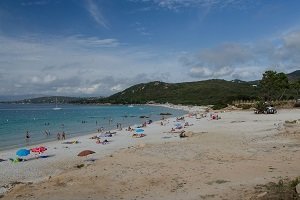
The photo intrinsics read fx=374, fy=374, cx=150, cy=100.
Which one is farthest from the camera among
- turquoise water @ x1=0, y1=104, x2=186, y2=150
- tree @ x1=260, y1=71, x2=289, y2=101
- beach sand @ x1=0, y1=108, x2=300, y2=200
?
tree @ x1=260, y1=71, x2=289, y2=101

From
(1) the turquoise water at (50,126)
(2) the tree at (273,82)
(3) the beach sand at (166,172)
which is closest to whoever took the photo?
(3) the beach sand at (166,172)

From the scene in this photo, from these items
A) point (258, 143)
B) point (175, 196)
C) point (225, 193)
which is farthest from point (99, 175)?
point (258, 143)

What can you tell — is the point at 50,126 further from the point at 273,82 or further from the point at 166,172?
the point at 166,172

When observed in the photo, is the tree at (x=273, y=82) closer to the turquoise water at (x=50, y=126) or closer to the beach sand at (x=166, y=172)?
the turquoise water at (x=50, y=126)

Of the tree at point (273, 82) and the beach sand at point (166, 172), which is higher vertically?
the tree at point (273, 82)

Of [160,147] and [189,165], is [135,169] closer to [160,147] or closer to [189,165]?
[189,165]

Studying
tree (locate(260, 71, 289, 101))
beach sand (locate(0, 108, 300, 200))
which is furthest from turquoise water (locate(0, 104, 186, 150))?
tree (locate(260, 71, 289, 101))

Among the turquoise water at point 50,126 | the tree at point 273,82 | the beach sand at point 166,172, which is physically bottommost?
the turquoise water at point 50,126

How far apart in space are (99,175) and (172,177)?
16.0 ft

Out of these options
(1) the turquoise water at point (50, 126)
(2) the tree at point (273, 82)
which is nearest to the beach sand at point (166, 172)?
(1) the turquoise water at point (50, 126)

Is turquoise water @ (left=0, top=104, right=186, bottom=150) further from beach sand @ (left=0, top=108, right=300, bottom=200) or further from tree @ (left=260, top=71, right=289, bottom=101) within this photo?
tree @ (left=260, top=71, right=289, bottom=101)

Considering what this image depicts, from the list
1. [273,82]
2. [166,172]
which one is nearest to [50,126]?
[273,82]

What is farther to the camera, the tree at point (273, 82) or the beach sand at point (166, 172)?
the tree at point (273, 82)

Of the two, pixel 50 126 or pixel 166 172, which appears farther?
pixel 50 126
